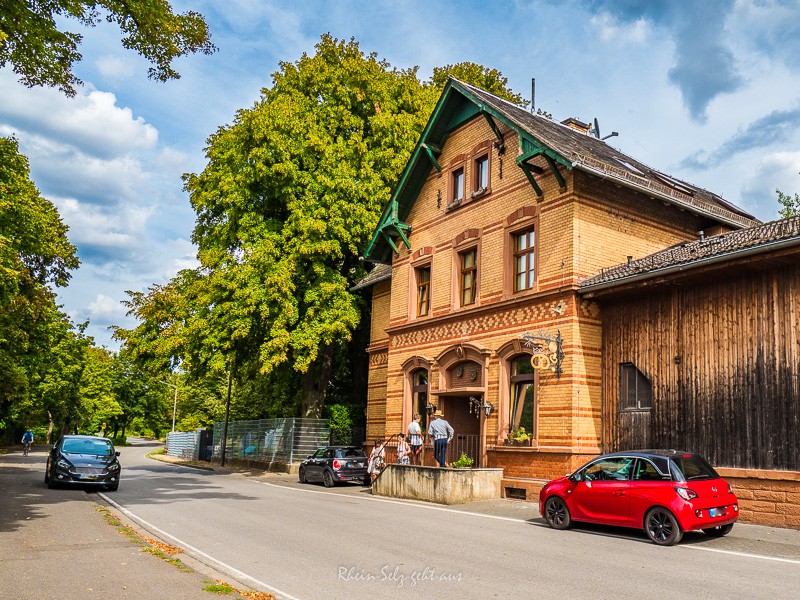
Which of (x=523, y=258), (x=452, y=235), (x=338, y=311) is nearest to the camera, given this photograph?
(x=523, y=258)

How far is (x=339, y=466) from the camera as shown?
23906mm

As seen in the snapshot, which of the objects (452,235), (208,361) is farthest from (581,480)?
(208,361)

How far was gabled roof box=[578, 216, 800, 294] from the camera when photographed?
A: 44.2 ft

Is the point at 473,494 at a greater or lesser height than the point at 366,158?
lesser

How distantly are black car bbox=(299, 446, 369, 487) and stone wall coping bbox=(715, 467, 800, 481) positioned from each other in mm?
12606

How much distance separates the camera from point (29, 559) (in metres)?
9.12

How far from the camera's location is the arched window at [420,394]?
24156 mm

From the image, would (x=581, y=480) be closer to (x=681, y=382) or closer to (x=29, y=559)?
(x=681, y=382)

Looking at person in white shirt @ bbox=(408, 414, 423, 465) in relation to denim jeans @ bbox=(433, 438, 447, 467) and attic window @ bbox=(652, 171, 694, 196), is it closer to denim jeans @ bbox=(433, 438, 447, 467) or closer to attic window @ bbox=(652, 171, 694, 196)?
denim jeans @ bbox=(433, 438, 447, 467)

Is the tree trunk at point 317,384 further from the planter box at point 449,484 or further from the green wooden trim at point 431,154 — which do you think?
the planter box at point 449,484

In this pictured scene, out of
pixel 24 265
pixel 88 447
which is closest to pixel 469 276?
pixel 88 447

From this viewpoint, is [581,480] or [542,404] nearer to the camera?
[581,480]

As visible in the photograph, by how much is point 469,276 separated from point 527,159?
4.69 meters

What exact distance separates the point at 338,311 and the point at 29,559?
65.9ft
